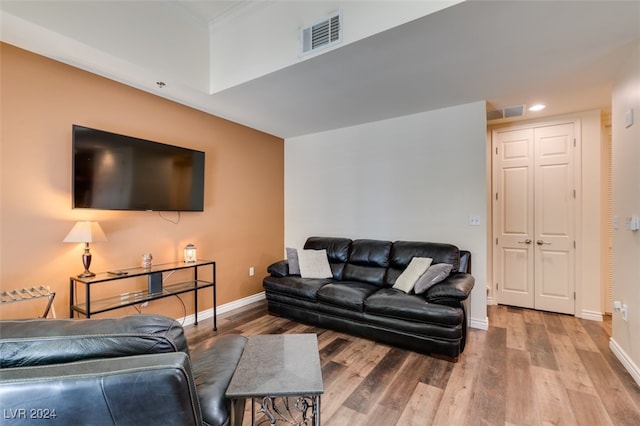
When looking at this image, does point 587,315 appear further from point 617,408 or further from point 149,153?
point 149,153

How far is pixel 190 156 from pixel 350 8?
221cm

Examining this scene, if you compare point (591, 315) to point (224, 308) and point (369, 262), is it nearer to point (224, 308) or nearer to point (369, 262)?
point (369, 262)

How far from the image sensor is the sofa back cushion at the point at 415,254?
312cm

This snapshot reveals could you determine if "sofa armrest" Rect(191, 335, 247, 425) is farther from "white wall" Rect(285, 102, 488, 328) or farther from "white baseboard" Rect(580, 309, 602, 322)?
"white baseboard" Rect(580, 309, 602, 322)

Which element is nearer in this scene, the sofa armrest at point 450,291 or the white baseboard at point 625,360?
the white baseboard at point 625,360

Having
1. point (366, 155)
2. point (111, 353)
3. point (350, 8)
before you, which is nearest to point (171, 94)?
point (350, 8)

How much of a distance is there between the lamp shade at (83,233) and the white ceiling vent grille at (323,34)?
224cm

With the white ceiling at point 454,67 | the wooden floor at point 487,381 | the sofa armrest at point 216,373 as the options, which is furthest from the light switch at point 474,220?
the sofa armrest at point 216,373

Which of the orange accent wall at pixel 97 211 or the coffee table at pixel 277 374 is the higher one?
the orange accent wall at pixel 97 211

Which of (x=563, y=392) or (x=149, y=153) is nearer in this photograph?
(x=563, y=392)

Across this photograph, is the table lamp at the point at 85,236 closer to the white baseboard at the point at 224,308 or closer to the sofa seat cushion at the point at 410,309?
the white baseboard at the point at 224,308

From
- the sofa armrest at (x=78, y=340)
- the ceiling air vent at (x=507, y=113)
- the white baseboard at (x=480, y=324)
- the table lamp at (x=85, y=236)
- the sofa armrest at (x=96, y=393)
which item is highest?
the ceiling air vent at (x=507, y=113)

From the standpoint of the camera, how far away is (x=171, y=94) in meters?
3.04

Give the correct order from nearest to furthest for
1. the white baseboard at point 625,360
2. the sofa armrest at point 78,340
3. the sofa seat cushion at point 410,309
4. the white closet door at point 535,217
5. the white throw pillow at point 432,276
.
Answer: the sofa armrest at point 78,340
the white baseboard at point 625,360
the sofa seat cushion at point 410,309
the white throw pillow at point 432,276
the white closet door at point 535,217
